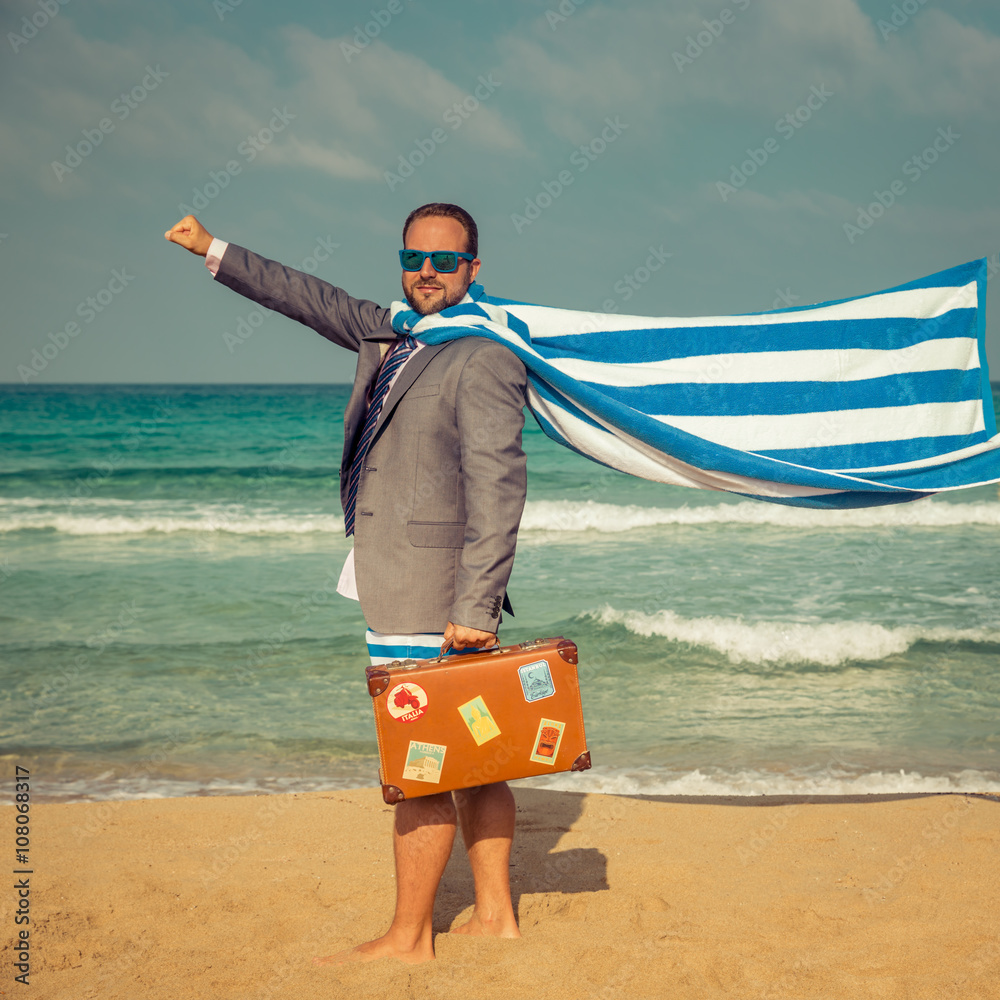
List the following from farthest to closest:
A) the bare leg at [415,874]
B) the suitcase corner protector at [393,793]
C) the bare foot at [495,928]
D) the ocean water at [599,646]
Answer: the ocean water at [599,646]
the bare foot at [495,928]
the bare leg at [415,874]
the suitcase corner protector at [393,793]

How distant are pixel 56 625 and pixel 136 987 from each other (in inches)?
234

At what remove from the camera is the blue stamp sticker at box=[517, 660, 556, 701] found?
2467 mm

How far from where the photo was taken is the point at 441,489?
2.62 metres

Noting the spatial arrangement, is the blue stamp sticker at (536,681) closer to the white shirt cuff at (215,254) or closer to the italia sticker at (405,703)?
the italia sticker at (405,703)

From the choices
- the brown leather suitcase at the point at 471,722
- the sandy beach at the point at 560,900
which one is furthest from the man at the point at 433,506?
the sandy beach at the point at 560,900

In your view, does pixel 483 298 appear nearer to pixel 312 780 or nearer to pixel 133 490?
pixel 312 780

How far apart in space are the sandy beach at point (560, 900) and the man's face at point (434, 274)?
1954mm

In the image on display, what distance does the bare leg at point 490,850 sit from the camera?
272cm

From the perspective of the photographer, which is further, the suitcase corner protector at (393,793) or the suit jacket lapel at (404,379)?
the suit jacket lapel at (404,379)

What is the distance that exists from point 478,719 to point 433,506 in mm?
611

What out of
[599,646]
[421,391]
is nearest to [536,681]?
[421,391]

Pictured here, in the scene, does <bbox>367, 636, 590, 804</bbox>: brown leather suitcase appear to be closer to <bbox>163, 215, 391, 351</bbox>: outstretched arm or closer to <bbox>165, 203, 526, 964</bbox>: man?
<bbox>165, 203, 526, 964</bbox>: man

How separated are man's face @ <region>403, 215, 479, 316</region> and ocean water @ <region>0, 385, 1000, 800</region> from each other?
9.47 ft

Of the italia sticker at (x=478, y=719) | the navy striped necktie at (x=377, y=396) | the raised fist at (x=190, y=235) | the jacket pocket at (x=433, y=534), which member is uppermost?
the raised fist at (x=190, y=235)
